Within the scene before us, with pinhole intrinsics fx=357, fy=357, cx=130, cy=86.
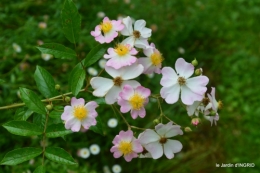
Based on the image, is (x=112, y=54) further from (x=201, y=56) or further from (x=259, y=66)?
(x=259, y=66)

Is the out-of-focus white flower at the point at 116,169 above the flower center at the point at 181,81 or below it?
below

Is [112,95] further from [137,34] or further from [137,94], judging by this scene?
[137,34]

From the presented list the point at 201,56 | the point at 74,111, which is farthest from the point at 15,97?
the point at 201,56

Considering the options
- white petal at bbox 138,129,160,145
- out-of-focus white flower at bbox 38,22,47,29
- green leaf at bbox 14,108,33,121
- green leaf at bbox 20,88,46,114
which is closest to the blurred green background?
out-of-focus white flower at bbox 38,22,47,29

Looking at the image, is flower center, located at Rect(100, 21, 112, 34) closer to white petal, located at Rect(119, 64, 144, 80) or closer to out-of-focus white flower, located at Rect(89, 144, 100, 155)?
white petal, located at Rect(119, 64, 144, 80)

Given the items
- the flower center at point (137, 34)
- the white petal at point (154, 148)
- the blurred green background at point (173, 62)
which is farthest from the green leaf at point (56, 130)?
the blurred green background at point (173, 62)

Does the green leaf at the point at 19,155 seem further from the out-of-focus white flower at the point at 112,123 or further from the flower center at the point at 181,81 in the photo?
the out-of-focus white flower at the point at 112,123

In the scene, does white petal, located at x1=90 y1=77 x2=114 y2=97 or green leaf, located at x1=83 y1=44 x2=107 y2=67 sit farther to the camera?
green leaf, located at x1=83 y1=44 x2=107 y2=67
